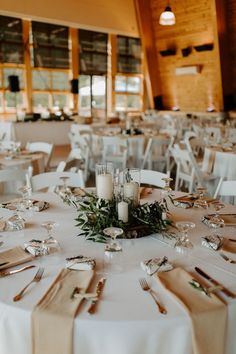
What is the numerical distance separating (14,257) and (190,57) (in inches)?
481

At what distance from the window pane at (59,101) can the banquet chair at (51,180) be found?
1137 centimetres

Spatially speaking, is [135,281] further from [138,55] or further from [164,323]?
[138,55]

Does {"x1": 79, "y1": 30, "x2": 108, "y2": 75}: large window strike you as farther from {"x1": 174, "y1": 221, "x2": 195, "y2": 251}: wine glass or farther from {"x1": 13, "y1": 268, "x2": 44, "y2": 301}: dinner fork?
{"x1": 13, "y1": 268, "x2": 44, "y2": 301}: dinner fork

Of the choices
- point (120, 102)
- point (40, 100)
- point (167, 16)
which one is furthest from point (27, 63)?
point (167, 16)

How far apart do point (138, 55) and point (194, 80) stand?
384cm

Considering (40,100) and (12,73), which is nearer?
(12,73)

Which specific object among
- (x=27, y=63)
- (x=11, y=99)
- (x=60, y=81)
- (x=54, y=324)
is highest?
(x=27, y=63)

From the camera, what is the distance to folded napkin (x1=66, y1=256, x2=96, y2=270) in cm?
163

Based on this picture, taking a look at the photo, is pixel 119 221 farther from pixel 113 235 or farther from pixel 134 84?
pixel 134 84

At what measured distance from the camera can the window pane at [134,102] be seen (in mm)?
16031

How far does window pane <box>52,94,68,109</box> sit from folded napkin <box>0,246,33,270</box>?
12708mm

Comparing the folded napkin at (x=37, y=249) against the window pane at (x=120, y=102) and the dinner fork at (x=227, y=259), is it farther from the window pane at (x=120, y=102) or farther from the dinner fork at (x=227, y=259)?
the window pane at (x=120, y=102)

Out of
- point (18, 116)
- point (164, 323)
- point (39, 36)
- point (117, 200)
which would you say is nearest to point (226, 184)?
point (117, 200)

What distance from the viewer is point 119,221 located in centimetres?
193
